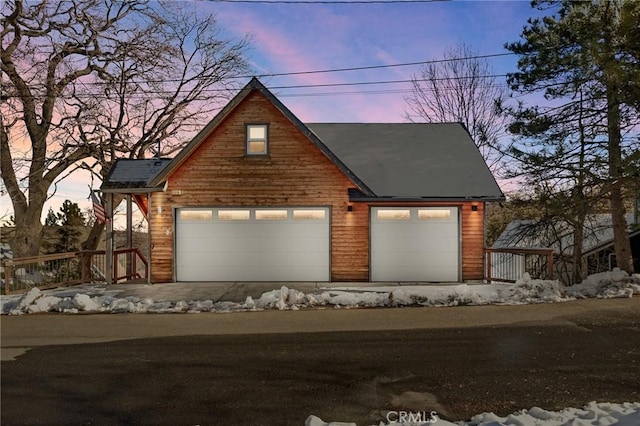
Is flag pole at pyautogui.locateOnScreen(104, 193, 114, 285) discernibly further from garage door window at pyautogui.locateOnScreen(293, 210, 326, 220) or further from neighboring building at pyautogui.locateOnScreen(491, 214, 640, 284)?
neighboring building at pyautogui.locateOnScreen(491, 214, 640, 284)

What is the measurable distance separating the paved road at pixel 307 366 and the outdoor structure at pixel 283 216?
15.1 feet

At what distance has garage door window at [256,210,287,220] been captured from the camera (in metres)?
14.2

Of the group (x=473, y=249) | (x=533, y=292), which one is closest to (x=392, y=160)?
(x=473, y=249)

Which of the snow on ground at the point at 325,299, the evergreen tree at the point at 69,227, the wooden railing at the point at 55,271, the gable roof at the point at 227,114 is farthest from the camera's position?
the evergreen tree at the point at 69,227

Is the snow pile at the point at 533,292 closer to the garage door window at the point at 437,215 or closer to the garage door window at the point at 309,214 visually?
the garage door window at the point at 437,215

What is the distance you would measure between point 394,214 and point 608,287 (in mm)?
6434

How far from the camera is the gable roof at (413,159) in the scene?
46.8ft

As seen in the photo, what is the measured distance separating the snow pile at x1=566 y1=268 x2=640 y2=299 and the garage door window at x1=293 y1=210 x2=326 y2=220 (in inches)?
297

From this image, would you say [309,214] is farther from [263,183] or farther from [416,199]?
[416,199]

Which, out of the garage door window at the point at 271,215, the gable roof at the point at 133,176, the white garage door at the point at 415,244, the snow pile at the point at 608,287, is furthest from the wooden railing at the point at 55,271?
the snow pile at the point at 608,287

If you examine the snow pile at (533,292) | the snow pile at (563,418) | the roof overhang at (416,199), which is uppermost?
the roof overhang at (416,199)

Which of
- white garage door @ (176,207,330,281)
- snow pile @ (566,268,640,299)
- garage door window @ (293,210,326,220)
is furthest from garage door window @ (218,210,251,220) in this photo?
snow pile @ (566,268,640,299)

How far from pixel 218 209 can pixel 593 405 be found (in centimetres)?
1184

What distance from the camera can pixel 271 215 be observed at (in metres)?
14.3
